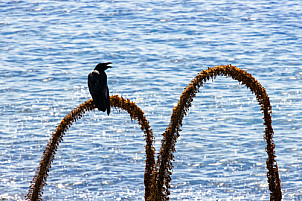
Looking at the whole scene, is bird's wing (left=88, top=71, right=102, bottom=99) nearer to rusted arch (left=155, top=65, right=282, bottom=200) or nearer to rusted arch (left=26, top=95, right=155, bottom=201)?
rusted arch (left=26, top=95, right=155, bottom=201)

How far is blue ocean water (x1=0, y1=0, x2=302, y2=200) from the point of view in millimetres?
18047

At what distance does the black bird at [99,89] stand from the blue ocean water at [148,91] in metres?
8.58

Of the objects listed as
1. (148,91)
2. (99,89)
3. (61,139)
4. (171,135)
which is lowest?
(148,91)

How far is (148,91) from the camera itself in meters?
26.4

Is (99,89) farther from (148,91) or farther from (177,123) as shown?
(148,91)

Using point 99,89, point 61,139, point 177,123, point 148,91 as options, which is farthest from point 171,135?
point 148,91

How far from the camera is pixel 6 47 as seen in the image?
1430 inches

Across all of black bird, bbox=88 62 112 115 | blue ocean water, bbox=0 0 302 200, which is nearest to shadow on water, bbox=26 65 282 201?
Answer: black bird, bbox=88 62 112 115

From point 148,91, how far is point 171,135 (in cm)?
2092

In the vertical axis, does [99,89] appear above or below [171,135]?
above

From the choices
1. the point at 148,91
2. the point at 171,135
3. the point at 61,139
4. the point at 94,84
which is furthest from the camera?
the point at 148,91

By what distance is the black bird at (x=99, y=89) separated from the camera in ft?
24.0

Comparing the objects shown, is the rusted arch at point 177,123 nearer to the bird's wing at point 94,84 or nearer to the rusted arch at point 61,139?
the rusted arch at point 61,139

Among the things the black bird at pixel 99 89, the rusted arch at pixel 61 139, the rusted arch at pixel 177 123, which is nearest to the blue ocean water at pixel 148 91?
the black bird at pixel 99 89
